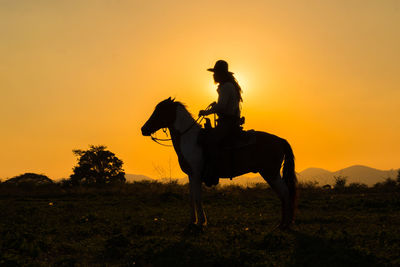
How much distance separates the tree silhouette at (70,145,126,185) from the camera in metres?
42.0

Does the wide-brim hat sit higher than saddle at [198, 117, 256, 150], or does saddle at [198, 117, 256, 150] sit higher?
the wide-brim hat

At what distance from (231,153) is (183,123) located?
151 cm

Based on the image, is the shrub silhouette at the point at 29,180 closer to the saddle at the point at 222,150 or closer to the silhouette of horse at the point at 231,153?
the silhouette of horse at the point at 231,153

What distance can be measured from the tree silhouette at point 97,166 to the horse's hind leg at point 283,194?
106 feet

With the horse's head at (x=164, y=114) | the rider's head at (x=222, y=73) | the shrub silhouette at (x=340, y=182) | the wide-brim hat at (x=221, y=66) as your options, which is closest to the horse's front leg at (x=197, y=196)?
the horse's head at (x=164, y=114)

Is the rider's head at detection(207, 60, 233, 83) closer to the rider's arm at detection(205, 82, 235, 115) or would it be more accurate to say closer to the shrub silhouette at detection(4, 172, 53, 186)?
the rider's arm at detection(205, 82, 235, 115)

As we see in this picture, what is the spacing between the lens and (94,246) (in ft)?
30.5

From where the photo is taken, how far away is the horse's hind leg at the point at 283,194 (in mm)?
10789

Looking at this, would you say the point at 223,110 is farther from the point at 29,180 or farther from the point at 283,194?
the point at 29,180

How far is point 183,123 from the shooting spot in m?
11.0

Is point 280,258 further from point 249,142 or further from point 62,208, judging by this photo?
point 62,208

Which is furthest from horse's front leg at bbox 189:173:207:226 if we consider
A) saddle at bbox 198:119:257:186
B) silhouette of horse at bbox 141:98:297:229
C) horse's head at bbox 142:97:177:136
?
horse's head at bbox 142:97:177:136

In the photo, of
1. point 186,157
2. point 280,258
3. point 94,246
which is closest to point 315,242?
point 280,258

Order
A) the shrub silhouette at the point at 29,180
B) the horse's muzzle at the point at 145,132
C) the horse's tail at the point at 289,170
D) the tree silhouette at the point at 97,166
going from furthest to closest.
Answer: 1. the tree silhouette at the point at 97,166
2. the shrub silhouette at the point at 29,180
3. the horse's muzzle at the point at 145,132
4. the horse's tail at the point at 289,170
